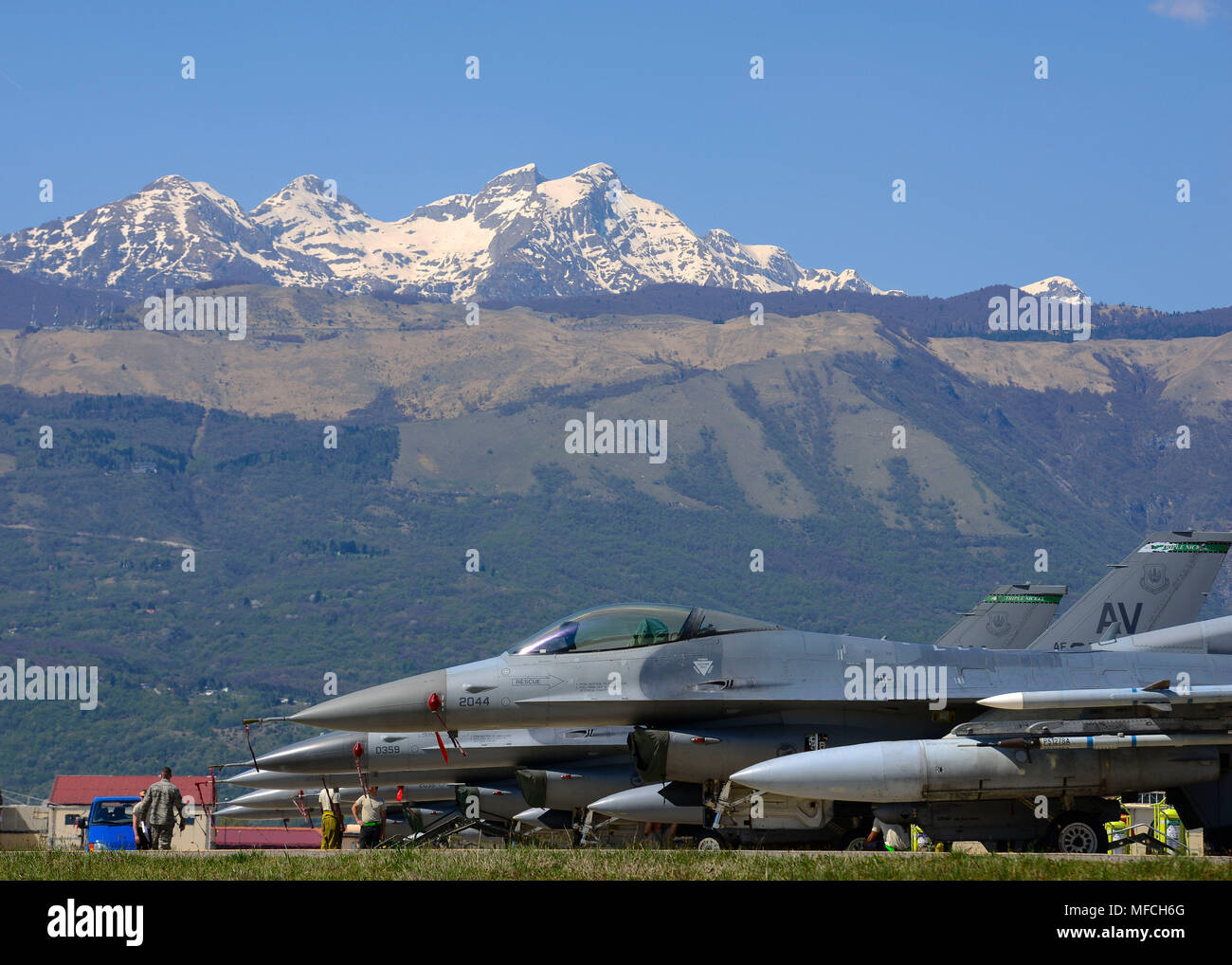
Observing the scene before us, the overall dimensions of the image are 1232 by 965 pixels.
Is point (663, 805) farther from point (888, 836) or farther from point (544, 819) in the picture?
point (544, 819)

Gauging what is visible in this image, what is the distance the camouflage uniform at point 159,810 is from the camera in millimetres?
18812

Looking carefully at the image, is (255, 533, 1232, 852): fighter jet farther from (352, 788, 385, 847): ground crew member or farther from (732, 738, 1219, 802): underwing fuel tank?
(352, 788, 385, 847): ground crew member

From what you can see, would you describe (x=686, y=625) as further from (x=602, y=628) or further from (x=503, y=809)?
(x=503, y=809)

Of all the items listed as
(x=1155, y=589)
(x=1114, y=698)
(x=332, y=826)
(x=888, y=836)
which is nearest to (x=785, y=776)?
(x=888, y=836)

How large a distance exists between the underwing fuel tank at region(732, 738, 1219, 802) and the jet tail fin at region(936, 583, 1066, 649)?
15.8 m

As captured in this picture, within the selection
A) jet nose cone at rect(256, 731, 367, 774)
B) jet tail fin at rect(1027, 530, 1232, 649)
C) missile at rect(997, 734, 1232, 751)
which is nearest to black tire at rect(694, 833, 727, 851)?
missile at rect(997, 734, 1232, 751)

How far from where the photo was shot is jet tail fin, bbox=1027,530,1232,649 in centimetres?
2675

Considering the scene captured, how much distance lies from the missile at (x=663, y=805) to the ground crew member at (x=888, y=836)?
94.2 inches

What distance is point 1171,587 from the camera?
27.2 metres

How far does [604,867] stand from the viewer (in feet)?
42.1

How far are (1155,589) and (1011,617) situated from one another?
21.5 feet
